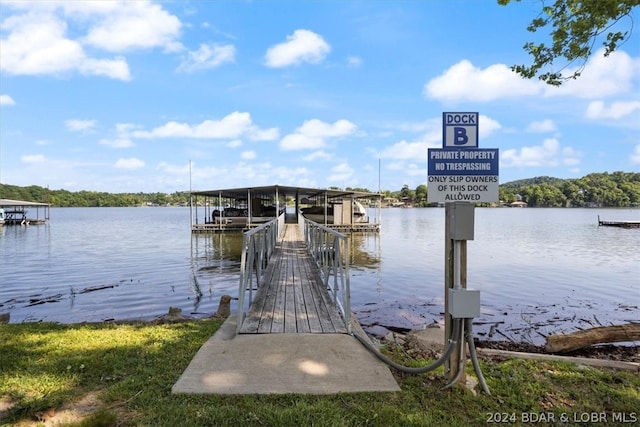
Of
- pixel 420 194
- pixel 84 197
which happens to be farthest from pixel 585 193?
pixel 84 197

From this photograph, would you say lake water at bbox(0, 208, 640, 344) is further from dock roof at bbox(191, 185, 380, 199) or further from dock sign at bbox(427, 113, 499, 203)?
dock roof at bbox(191, 185, 380, 199)

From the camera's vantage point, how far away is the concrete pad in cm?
337

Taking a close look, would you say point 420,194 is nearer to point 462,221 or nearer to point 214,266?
point 214,266

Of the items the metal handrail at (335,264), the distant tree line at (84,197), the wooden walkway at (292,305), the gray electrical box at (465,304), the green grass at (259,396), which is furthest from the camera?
the distant tree line at (84,197)

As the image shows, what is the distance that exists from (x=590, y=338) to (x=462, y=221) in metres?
3.75

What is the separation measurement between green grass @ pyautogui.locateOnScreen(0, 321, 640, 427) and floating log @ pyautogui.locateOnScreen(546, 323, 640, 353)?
1460 mm

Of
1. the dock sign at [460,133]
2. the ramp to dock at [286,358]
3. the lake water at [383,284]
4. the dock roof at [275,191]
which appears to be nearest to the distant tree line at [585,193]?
the dock roof at [275,191]

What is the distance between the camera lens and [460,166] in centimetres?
345

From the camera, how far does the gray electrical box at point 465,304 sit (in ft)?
11.0

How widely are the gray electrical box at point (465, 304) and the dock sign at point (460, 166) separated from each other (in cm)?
78

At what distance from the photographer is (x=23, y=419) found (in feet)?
9.32

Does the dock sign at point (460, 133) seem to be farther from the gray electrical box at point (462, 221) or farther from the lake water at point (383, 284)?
the lake water at point (383, 284)

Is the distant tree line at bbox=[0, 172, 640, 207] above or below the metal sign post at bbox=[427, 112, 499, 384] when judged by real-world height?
above

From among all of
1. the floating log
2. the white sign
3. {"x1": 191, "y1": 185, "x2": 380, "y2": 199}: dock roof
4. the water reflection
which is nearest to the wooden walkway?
the water reflection
